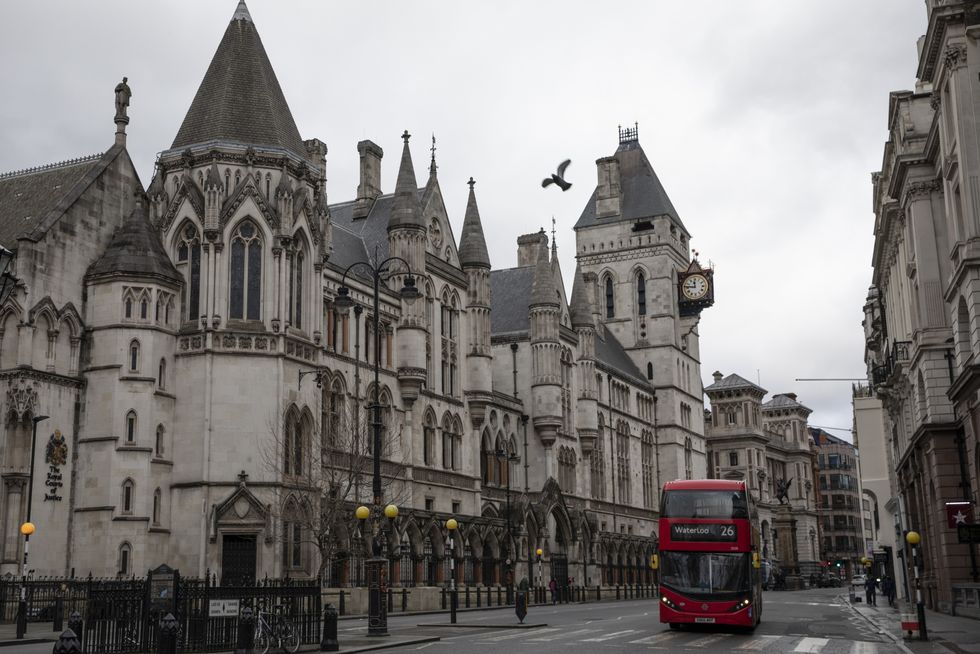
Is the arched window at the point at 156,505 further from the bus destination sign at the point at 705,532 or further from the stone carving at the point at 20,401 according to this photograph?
the bus destination sign at the point at 705,532

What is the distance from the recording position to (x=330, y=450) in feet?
152

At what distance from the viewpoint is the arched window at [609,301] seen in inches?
3999

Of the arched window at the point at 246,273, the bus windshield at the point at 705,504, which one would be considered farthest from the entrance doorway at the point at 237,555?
the bus windshield at the point at 705,504

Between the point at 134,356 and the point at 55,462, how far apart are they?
→ 478 centimetres

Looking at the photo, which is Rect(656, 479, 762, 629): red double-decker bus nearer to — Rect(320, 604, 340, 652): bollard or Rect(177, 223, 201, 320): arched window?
Rect(320, 604, 340, 652): bollard

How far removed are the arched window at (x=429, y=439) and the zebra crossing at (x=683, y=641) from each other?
25.9m

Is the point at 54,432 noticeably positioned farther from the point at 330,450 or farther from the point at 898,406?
the point at 898,406

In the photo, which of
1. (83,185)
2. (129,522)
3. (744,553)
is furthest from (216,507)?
(744,553)

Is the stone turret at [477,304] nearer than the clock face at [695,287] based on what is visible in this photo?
Yes

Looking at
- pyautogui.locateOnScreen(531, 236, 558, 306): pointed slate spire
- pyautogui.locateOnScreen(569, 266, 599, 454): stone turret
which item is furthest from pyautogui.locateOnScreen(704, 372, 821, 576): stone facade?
pyautogui.locateOnScreen(531, 236, 558, 306): pointed slate spire

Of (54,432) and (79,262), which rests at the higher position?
(79,262)

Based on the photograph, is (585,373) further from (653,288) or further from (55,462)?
(55,462)

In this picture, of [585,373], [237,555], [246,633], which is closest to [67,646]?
[246,633]

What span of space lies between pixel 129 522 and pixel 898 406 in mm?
34139
